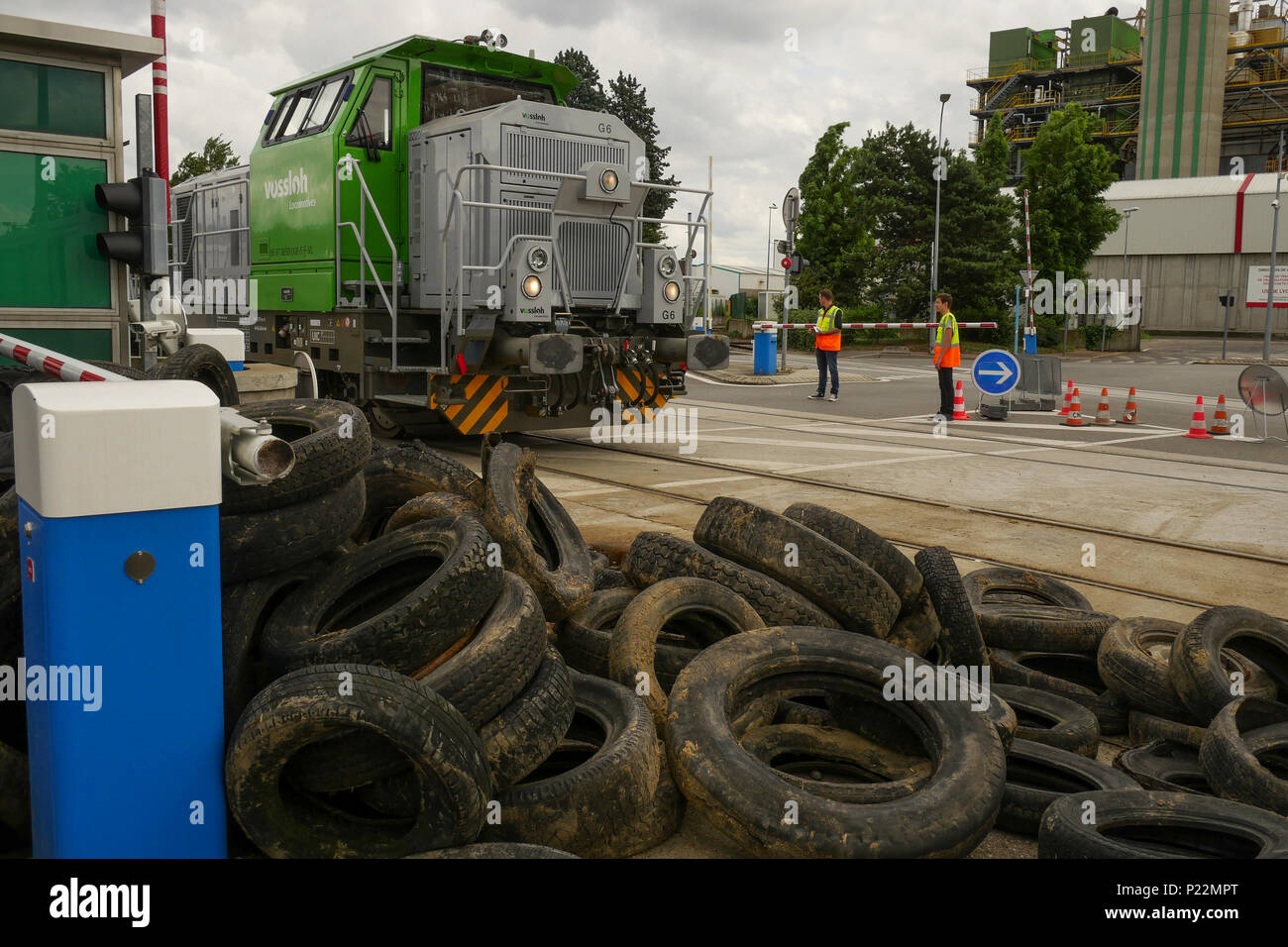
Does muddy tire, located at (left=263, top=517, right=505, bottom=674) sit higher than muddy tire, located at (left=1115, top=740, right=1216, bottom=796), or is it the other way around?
muddy tire, located at (left=263, top=517, right=505, bottom=674)

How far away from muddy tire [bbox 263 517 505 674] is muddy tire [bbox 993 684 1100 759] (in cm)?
219

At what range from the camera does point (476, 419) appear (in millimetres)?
10797

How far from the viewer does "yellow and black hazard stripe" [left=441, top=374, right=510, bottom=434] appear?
10.7 m

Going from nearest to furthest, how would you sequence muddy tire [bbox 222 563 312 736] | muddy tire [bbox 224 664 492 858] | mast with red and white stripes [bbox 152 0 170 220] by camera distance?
muddy tire [bbox 224 664 492 858] < muddy tire [bbox 222 563 312 736] < mast with red and white stripes [bbox 152 0 170 220]

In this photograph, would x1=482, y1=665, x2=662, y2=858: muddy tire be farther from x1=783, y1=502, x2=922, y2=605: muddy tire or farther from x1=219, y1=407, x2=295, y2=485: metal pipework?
x1=783, y1=502, x2=922, y2=605: muddy tire

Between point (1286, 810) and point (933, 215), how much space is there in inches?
1515

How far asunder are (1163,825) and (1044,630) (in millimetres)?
1962

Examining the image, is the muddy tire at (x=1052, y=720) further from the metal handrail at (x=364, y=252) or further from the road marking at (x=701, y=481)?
the metal handrail at (x=364, y=252)

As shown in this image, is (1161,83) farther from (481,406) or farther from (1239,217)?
(481,406)

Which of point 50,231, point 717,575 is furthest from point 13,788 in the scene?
point 50,231

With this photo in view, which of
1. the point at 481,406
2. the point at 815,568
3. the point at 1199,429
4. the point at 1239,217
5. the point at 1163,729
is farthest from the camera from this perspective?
the point at 1239,217

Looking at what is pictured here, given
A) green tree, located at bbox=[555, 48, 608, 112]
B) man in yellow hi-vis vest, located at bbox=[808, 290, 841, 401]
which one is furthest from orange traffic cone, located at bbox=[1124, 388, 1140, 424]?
green tree, located at bbox=[555, 48, 608, 112]

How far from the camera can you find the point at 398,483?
5.40m
